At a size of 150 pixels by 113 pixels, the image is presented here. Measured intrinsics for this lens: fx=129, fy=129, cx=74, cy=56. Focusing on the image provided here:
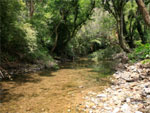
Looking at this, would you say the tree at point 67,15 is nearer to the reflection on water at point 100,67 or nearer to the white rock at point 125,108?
the reflection on water at point 100,67

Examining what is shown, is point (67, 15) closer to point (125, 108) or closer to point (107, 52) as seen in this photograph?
point (107, 52)

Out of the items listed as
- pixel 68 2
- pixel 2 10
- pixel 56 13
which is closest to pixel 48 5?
pixel 56 13

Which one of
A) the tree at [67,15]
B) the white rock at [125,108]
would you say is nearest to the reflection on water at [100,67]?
the white rock at [125,108]

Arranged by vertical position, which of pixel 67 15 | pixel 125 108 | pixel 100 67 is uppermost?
pixel 67 15

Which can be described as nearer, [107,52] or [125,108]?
[125,108]

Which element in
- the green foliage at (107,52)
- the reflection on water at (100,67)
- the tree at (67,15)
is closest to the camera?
the reflection on water at (100,67)

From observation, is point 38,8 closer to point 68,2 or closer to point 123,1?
Result: point 68,2

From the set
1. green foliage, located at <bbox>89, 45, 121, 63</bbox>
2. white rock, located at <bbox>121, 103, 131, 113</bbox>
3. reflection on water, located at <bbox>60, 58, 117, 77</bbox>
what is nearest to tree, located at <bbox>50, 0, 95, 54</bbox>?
green foliage, located at <bbox>89, 45, 121, 63</bbox>

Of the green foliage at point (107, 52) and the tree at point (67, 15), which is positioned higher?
the tree at point (67, 15)

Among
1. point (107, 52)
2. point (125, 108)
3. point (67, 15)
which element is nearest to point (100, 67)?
point (107, 52)

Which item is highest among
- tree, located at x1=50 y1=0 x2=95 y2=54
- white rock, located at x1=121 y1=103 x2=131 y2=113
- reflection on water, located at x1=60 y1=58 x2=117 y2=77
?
tree, located at x1=50 y1=0 x2=95 y2=54

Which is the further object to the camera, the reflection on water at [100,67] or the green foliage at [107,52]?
the green foliage at [107,52]

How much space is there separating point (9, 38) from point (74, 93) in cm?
588

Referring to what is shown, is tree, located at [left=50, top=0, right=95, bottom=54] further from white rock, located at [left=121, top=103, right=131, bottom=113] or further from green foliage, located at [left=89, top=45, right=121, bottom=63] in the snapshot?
white rock, located at [left=121, top=103, right=131, bottom=113]
